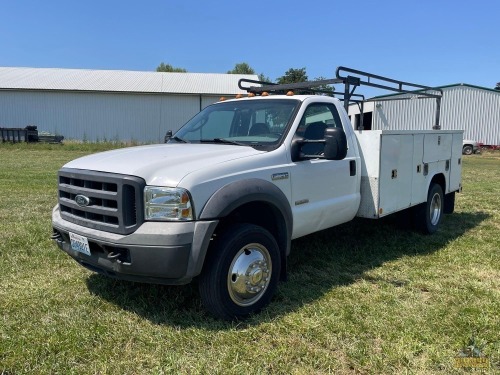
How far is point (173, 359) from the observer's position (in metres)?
2.96

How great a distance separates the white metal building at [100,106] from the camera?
114ft

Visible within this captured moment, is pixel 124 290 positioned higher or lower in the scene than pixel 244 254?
lower

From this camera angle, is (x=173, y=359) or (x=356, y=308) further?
(x=356, y=308)

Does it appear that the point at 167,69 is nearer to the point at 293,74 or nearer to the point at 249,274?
the point at 293,74

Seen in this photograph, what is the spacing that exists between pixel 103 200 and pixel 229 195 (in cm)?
98

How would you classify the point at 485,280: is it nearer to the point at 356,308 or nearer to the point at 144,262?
the point at 356,308

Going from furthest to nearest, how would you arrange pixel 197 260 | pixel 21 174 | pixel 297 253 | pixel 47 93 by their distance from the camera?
pixel 47 93 < pixel 21 174 < pixel 297 253 < pixel 197 260

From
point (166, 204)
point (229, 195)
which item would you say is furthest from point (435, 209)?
point (166, 204)

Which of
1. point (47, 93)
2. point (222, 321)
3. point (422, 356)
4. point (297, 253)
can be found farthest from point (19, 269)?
point (47, 93)

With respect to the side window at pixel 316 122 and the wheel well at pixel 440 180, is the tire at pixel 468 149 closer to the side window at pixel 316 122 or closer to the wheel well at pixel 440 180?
the wheel well at pixel 440 180

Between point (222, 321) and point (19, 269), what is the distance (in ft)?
8.43

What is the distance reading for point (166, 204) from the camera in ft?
10.3

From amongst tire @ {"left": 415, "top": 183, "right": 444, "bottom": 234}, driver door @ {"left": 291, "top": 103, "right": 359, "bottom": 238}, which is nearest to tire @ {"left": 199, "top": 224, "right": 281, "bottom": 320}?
driver door @ {"left": 291, "top": 103, "right": 359, "bottom": 238}

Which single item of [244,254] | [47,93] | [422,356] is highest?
[47,93]
